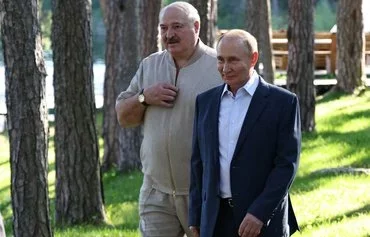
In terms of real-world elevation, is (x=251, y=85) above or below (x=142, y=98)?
above

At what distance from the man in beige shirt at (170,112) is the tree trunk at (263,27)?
54.7ft

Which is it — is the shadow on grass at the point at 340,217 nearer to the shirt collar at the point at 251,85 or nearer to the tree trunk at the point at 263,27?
the shirt collar at the point at 251,85

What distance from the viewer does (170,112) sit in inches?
237

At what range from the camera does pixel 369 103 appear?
67.8 ft

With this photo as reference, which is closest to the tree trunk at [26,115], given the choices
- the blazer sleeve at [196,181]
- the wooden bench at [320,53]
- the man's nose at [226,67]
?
the blazer sleeve at [196,181]

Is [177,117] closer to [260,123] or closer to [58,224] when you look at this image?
[260,123]

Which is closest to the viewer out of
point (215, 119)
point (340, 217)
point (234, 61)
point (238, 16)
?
point (234, 61)

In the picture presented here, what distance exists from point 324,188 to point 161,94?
5.96 m

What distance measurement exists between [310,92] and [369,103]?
3166mm

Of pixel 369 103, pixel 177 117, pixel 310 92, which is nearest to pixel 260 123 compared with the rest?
pixel 177 117

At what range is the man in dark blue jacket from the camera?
5.16m

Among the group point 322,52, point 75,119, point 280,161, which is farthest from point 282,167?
point 322,52

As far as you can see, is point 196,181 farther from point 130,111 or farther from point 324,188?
point 324,188

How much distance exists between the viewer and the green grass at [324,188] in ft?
31.7
